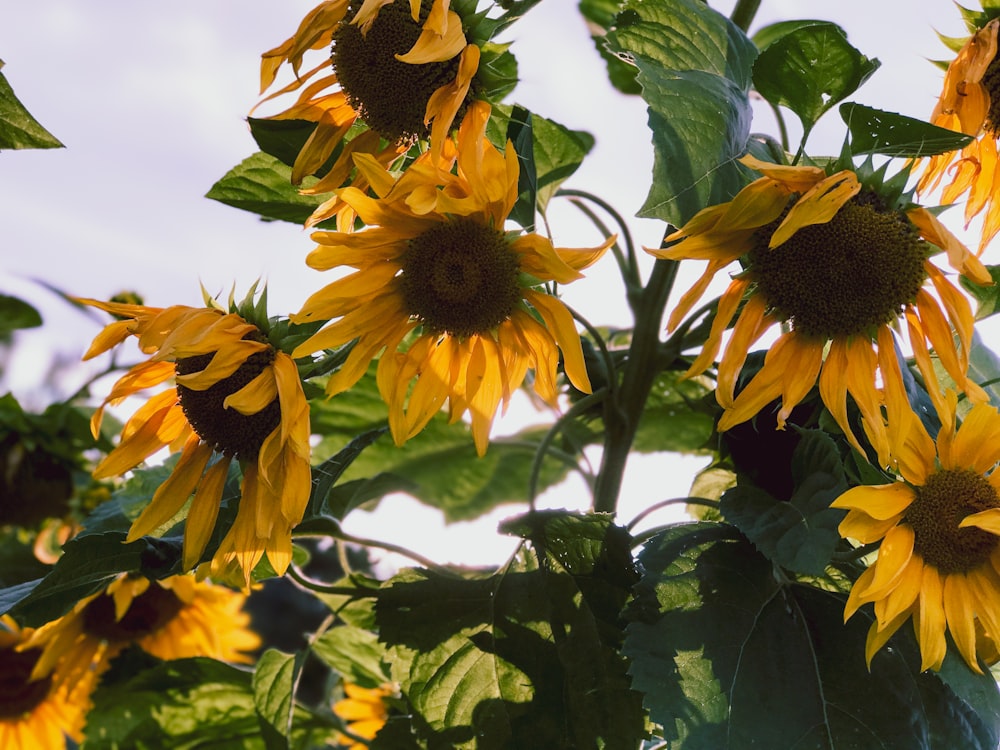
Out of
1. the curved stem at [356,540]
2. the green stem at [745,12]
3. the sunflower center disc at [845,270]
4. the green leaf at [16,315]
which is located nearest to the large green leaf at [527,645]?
the curved stem at [356,540]

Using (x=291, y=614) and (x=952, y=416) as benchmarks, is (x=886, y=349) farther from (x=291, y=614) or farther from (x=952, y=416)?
(x=291, y=614)

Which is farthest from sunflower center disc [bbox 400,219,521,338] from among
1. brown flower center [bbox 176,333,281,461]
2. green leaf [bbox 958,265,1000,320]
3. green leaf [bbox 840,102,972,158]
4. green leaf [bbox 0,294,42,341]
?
green leaf [bbox 0,294,42,341]

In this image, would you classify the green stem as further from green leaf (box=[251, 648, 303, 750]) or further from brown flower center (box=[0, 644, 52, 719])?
brown flower center (box=[0, 644, 52, 719])

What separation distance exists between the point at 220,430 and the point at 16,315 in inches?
21.0

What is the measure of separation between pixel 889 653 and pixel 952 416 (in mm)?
149

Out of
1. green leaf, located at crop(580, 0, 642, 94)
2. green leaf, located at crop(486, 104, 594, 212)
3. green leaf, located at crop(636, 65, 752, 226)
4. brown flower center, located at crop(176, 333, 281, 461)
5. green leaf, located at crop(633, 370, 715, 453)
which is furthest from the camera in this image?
green leaf, located at crop(633, 370, 715, 453)

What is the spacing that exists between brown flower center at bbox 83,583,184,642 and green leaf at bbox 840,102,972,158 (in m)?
0.81

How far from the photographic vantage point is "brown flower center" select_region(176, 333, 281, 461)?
706 millimetres

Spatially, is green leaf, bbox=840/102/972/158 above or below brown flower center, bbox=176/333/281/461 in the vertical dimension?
above

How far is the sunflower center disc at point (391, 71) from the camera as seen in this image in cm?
69

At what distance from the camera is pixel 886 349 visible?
2.17ft

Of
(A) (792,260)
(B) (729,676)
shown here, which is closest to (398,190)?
(A) (792,260)

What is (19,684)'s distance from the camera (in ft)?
4.01

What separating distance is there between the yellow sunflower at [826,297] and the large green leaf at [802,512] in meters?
0.02
